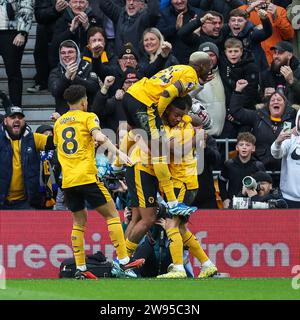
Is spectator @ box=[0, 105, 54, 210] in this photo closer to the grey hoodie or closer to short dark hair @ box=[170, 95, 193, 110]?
the grey hoodie

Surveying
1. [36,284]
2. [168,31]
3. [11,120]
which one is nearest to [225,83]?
[168,31]

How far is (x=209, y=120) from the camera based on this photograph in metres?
18.3

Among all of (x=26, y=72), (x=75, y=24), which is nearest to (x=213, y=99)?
(x=75, y=24)

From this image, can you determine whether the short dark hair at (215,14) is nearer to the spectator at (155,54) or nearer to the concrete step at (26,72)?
the spectator at (155,54)

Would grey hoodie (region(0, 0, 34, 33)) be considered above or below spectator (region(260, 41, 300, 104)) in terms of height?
above

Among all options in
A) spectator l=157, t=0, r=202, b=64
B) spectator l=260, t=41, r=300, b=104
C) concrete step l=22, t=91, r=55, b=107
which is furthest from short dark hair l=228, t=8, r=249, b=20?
concrete step l=22, t=91, r=55, b=107

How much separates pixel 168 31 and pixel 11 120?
3.43 metres

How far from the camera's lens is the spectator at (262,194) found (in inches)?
703

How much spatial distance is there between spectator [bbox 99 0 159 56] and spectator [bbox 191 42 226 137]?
4.12ft

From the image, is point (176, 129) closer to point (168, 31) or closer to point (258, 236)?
point (258, 236)

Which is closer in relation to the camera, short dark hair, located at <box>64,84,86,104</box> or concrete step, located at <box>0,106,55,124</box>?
short dark hair, located at <box>64,84,86,104</box>

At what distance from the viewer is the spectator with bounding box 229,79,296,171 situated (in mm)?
19391

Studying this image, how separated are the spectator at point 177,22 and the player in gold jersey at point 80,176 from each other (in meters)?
5.04

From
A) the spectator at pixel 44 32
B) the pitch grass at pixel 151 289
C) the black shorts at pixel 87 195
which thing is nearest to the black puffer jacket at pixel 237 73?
the spectator at pixel 44 32
